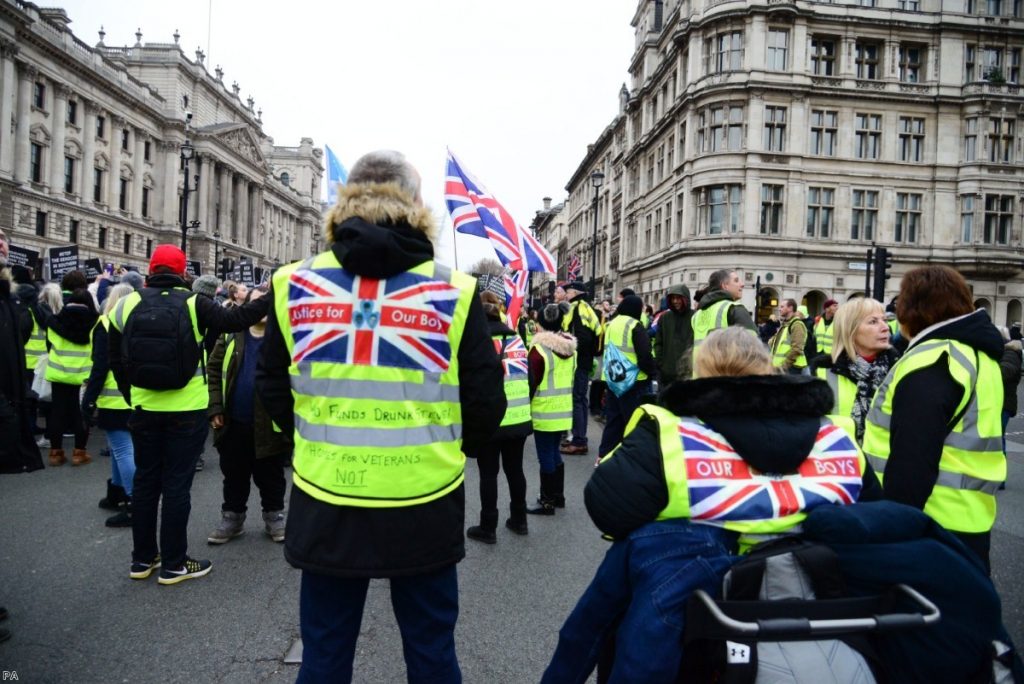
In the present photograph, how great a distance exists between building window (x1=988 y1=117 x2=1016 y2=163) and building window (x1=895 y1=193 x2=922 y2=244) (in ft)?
13.2

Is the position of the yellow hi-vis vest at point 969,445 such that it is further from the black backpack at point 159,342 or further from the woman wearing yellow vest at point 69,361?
the woman wearing yellow vest at point 69,361

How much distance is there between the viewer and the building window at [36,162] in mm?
47562

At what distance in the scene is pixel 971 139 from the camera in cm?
3394

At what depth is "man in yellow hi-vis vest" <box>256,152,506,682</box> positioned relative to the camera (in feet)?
7.27

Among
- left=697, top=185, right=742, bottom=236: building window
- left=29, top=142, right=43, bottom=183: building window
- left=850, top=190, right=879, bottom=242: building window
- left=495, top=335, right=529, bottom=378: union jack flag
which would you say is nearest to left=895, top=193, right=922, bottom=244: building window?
left=850, top=190, right=879, bottom=242: building window

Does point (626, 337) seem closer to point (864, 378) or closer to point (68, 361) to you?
point (864, 378)

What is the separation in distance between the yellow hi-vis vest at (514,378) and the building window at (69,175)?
194 ft

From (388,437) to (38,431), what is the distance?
9.07 m

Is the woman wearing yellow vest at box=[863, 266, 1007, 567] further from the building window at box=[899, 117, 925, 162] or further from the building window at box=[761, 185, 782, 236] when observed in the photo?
the building window at box=[899, 117, 925, 162]

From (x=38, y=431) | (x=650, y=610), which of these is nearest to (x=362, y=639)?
(x=650, y=610)

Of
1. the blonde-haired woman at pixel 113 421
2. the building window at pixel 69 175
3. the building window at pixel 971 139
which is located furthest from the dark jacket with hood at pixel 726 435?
the building window at pixel 69 175

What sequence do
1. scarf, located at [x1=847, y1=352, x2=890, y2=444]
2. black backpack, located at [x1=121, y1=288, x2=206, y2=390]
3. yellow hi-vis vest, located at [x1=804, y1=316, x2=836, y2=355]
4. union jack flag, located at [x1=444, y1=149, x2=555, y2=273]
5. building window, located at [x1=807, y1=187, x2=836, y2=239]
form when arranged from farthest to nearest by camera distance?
1. building window, located at [x1=807, y1=187, x2=836, y2=239]
2. yellow hi-vis vest, located at [x1=804, y1=316, x2=836, y2=355]
3. union jack flag, located at [x1=444, y1=149, x2=555, y2=273]
4. black backpack, located at [x1=121, y1=288, x2=206, y2=390]
5. scarf, located at [x1=847, y1=352, x2=890, y2=444]

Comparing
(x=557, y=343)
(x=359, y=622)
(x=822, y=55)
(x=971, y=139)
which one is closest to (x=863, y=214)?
(x=971, y=139)

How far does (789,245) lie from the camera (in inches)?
1304
